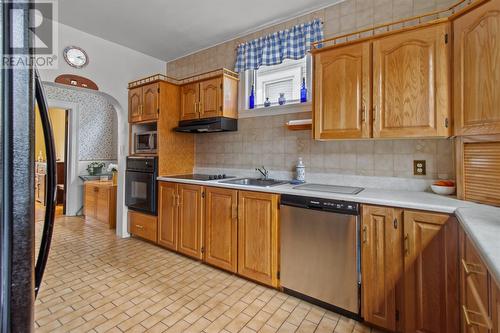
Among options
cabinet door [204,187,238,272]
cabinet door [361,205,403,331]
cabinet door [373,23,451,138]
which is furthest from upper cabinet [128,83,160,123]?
cabinet door [361,205,403,331]

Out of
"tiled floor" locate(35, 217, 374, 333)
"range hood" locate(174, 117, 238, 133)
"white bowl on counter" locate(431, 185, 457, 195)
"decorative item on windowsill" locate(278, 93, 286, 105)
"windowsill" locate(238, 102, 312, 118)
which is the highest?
"decorative item on windowsill" locate(278, 93, 286, 105)

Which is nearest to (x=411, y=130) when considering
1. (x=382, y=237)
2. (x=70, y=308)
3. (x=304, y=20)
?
(x=382, y=237)

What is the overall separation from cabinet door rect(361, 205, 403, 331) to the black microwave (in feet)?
8.49

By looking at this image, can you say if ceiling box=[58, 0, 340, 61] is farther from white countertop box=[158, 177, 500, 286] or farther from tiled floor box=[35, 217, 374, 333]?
tiled floor box=[35, 217, 374, 333]

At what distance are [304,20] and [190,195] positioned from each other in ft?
7.33

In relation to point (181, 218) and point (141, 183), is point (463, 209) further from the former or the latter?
point (141, 183)

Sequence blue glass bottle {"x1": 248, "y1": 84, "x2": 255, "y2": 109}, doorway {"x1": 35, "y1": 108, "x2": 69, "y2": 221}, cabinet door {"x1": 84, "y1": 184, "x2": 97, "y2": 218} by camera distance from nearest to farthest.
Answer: blue glass bottle {"x1": 248, "y1": 84, "x2": 255, "y2": 109} → cabinet door {"x1": 84, "y1": 184, "x2": 97, "y2": 218} → doorway {"x1": 35, "y1": 108, "x2": 69, "y2": 221}

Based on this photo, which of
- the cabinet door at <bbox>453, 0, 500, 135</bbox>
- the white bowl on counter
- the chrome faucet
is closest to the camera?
the cabinet door at <bbox>453, 0, 500, 135</bbox>

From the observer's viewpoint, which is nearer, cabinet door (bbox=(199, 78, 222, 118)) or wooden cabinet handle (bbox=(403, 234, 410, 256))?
wooden cabinet handle (bbox=(403, 234, 410, 256))

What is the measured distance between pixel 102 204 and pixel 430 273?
448cm

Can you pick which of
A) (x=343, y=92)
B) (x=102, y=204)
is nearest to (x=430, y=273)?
(x=343, y=92)

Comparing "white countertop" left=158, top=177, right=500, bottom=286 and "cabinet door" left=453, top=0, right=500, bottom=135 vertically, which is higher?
"cabinet door" left=453, top=0, right=500, bottom=135

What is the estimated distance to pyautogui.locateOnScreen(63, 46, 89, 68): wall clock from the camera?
2.94 metres

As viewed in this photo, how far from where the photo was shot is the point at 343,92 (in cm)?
204
